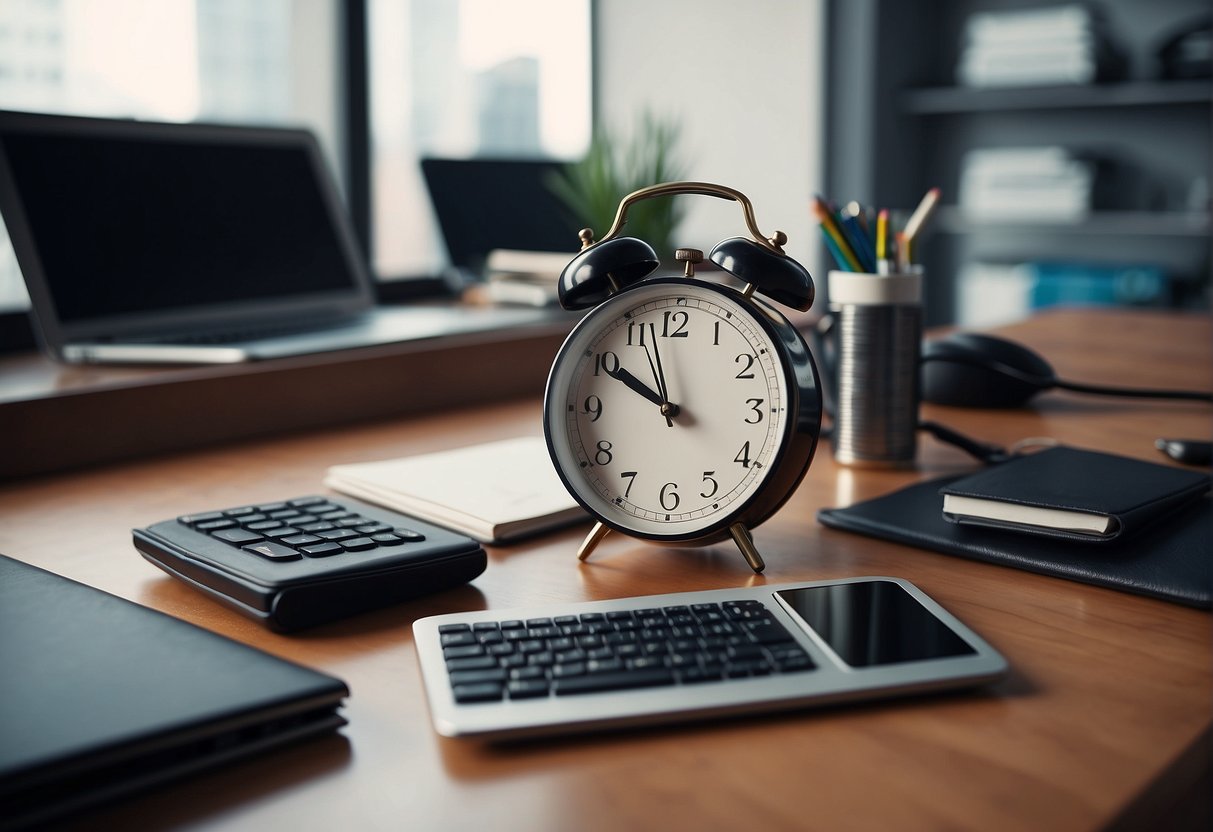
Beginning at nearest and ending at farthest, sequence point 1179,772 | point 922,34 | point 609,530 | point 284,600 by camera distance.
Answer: point 1179,772 < point 284,600 < point 609,530 < point 922,34

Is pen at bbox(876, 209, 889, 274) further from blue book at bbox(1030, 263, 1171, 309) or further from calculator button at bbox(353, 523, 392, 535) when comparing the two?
blue book at bbox(1030, 263, 1171, 309)

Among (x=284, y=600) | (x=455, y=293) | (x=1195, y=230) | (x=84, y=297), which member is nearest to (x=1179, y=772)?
(x=284, y=600)

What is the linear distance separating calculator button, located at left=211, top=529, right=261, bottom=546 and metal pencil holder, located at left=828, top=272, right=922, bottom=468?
1.93ft

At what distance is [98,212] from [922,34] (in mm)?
3567

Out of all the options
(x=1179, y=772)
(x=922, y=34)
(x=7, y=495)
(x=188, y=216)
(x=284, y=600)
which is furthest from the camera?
(x=922, y=34)

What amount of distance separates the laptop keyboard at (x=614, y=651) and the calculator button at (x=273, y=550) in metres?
0.14

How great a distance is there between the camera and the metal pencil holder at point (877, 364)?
107cm

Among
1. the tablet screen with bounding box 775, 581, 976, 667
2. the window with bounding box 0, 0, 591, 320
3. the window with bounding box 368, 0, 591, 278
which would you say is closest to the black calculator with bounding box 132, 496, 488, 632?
the tablet screen with bounding box 775, 581, 976, 667

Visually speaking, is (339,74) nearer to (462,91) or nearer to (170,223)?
(462,91)

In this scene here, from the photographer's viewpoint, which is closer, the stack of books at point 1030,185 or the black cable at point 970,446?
the black cable at point 970,446

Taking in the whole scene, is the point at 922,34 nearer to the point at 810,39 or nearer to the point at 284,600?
the point at 810,39

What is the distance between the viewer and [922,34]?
13.9ft

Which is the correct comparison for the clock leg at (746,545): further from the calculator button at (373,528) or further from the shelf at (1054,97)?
the shelf at (1054,97)

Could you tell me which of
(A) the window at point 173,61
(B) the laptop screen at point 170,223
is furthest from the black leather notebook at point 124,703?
(A) the window at point 173,61
